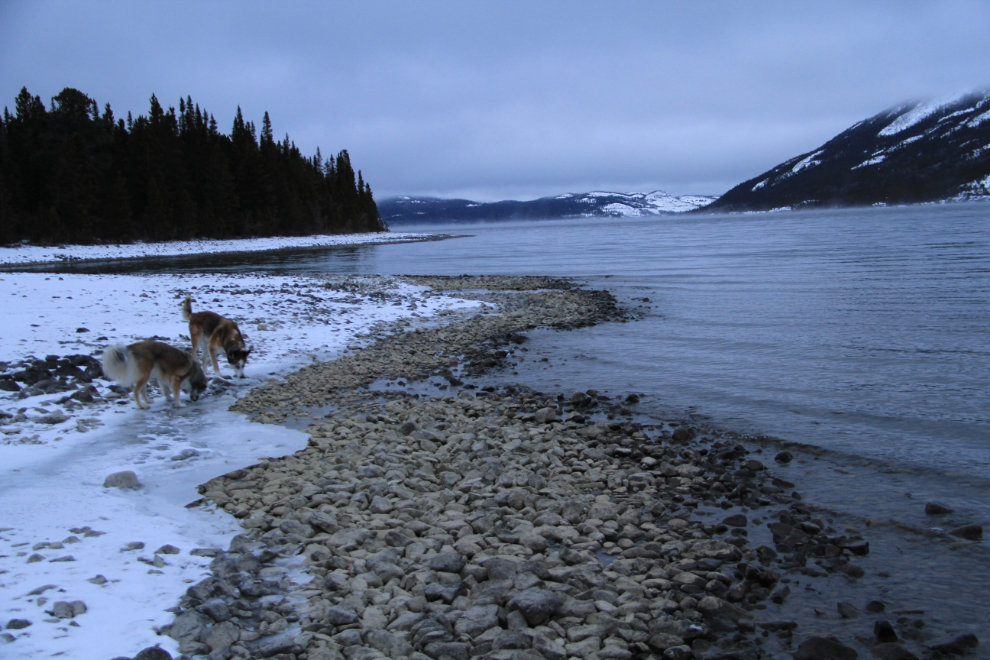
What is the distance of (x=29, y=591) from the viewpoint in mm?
4363

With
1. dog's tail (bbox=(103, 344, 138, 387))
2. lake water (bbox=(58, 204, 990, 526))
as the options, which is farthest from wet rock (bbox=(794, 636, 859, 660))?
dog's tail (bbox=(103, 344, 138, 387))

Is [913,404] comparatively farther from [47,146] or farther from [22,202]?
[47,146]

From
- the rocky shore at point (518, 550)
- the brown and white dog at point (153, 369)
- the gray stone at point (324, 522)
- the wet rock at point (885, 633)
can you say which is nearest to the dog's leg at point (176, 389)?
the brown and white dog at point (153, 369)

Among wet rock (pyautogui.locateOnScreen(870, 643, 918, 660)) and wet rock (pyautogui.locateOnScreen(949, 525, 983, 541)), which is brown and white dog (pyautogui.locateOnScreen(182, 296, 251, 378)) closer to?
wet rock (pyautogui.locateOnScreen(870, 643, 918, 660))

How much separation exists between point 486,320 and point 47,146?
7380cm

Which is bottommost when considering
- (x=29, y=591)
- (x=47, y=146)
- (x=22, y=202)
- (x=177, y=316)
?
(x=29, y=591)

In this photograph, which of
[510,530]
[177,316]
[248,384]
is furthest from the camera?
[177,316]

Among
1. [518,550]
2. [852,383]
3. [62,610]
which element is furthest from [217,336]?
[852,383]

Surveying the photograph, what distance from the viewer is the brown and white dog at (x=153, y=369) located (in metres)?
9.32

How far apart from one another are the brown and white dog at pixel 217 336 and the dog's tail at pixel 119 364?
8.31 feet

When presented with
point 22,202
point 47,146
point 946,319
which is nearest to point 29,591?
point 946,319

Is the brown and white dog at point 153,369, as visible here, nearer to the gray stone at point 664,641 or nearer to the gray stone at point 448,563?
the gray stone at point 448,563

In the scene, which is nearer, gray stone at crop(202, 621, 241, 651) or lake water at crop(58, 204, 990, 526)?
gray stone at crop(202, 621, 241, 651)

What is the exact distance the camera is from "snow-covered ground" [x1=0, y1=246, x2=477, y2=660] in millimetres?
4254
